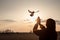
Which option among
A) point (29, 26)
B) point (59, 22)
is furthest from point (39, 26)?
point (59, 22)

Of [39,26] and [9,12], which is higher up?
[9,12]

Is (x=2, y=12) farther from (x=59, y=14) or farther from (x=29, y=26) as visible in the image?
(x=59, y=14)

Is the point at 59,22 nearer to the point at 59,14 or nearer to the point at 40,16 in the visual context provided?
the point at 59,14

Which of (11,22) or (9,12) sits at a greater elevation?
(9,12)

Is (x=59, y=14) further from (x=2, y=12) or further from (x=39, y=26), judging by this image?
(x=2, y=12)

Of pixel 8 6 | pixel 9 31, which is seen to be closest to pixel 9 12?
pixel 8 6

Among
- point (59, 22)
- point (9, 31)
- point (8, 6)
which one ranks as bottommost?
point (9, 31)

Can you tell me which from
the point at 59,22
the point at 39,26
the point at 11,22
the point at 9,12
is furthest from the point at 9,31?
the point at 59,22
